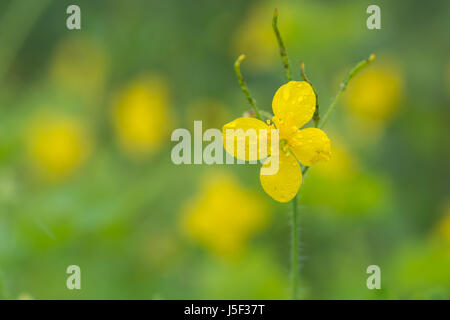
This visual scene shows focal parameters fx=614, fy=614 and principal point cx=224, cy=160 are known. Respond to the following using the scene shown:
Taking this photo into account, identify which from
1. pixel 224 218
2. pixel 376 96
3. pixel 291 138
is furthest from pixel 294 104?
pixel 376 96

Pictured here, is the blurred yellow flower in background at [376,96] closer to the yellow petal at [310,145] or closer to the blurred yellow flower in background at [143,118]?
the blurred yellow flower in background at [143,118]

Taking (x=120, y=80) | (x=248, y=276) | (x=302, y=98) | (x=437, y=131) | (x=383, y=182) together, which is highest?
(x=120, y=80)

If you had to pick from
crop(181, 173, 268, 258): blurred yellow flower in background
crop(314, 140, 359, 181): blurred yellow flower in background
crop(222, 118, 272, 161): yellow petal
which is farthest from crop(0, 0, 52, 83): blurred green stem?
crop(222, 118, 272, 161): yellow petal

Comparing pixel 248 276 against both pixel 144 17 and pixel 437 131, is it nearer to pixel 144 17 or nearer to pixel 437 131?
pixel 437 131

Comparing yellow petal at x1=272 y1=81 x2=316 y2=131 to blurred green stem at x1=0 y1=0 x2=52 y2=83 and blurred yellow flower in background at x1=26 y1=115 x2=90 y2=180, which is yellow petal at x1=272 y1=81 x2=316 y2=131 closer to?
blurred green stem at x1=0 y1=0 x2=52 y2=83

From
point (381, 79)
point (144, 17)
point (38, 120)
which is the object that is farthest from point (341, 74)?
point (38, 120)
